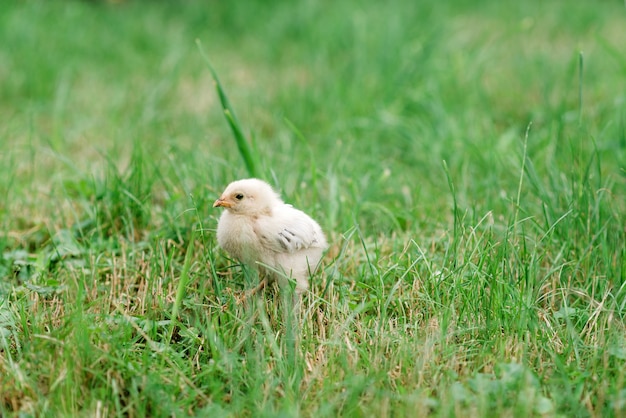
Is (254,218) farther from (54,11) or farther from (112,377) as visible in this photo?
(54,11)

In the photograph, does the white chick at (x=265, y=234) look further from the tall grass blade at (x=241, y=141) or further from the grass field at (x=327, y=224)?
the tall grass blade at (x=241, y=141)

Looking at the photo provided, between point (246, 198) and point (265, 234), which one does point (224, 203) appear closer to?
point (246, 198)

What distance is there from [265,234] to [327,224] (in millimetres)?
793

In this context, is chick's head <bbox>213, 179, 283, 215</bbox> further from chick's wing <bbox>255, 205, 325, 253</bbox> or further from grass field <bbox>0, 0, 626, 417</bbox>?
grass field <bbox>0, 0, 626, 417</bbox>

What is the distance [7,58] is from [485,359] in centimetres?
499

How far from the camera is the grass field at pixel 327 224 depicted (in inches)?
100

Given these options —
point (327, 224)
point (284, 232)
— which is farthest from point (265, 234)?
point (327, 224)

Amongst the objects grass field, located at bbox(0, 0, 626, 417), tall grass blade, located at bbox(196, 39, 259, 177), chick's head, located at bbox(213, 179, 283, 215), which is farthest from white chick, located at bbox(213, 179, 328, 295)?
tall grass blade, located at bbox(196, 39, 259, 177)

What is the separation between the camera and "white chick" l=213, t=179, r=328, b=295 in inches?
116

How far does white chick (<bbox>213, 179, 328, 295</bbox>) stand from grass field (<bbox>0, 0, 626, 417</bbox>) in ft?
0.44

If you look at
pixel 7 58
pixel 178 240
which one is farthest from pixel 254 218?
pixel 7 58

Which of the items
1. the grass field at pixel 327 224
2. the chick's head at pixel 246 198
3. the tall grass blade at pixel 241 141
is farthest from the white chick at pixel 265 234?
the tall grass blade at pixel 241 141

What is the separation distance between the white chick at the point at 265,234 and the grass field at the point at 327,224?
0.13m

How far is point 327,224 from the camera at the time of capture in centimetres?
371
